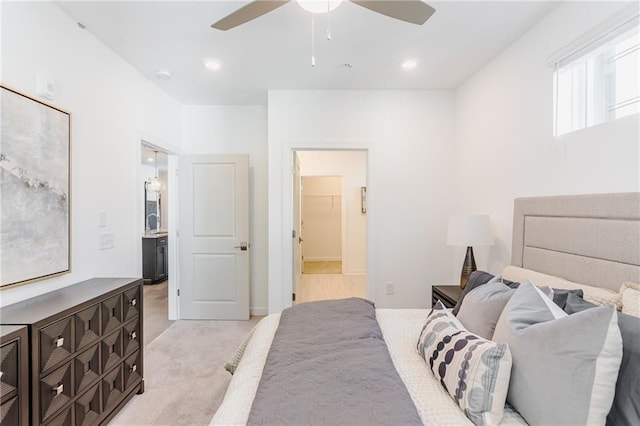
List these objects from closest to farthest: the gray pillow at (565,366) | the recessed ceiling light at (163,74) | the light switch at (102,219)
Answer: the gray pillow at (565,366)
the light switch at (102,219)
the recessed ceiling light at (163,74)

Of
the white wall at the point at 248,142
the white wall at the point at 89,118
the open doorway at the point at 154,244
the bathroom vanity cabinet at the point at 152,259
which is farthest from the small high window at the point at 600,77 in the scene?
the bathroom vanity cabinet at the point at 152,259

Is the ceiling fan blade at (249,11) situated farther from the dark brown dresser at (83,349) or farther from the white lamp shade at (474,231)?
the white lamp shade at (474,231)

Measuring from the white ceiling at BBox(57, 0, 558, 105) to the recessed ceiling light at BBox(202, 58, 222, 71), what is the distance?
6 centimetres

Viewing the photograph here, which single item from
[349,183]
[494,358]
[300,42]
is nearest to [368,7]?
[300,42]

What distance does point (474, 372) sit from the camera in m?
1.08

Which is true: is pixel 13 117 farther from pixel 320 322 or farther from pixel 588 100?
pixel 588 100

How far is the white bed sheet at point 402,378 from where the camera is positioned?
3.45 feet

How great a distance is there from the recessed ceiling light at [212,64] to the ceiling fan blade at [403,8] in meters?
1.55

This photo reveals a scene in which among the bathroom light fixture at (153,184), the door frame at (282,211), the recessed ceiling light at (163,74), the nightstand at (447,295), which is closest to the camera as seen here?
the nightstand at (447,295)

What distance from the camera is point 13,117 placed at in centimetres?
158

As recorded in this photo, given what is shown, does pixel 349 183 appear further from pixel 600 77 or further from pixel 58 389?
pixel 58 389

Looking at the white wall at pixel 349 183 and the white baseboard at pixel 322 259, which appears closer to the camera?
the white wall at pixel 349 183

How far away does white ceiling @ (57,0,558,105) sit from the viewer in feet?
6.45

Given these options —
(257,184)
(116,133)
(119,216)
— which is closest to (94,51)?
(116,133)
